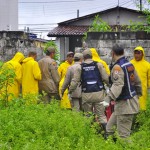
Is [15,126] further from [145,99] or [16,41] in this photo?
[16,41]

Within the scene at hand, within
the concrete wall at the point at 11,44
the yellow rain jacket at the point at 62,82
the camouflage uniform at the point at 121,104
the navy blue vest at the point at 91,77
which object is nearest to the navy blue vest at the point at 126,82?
the camouflage uniform at the point at 121,104

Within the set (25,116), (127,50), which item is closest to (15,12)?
(127,50)

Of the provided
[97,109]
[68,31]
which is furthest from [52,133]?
[68,31]

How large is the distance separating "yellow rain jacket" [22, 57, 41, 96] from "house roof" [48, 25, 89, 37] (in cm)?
1804

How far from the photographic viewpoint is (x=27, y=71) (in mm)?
10844

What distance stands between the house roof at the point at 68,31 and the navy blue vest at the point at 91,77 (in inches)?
750

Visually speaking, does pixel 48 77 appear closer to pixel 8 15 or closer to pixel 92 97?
pixel 92 97

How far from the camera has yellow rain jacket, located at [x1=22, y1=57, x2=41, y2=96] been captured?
35.3ft

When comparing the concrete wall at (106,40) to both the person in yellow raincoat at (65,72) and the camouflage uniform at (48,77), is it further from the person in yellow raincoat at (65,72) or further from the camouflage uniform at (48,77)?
the camouflage uniform at (48,77)

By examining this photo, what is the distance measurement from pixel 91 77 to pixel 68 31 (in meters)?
20.2

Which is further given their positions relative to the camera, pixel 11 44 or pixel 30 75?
pixel 11 44

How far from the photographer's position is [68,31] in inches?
1174

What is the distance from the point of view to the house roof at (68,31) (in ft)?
96.1

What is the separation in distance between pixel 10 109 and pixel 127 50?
14.1 ft
